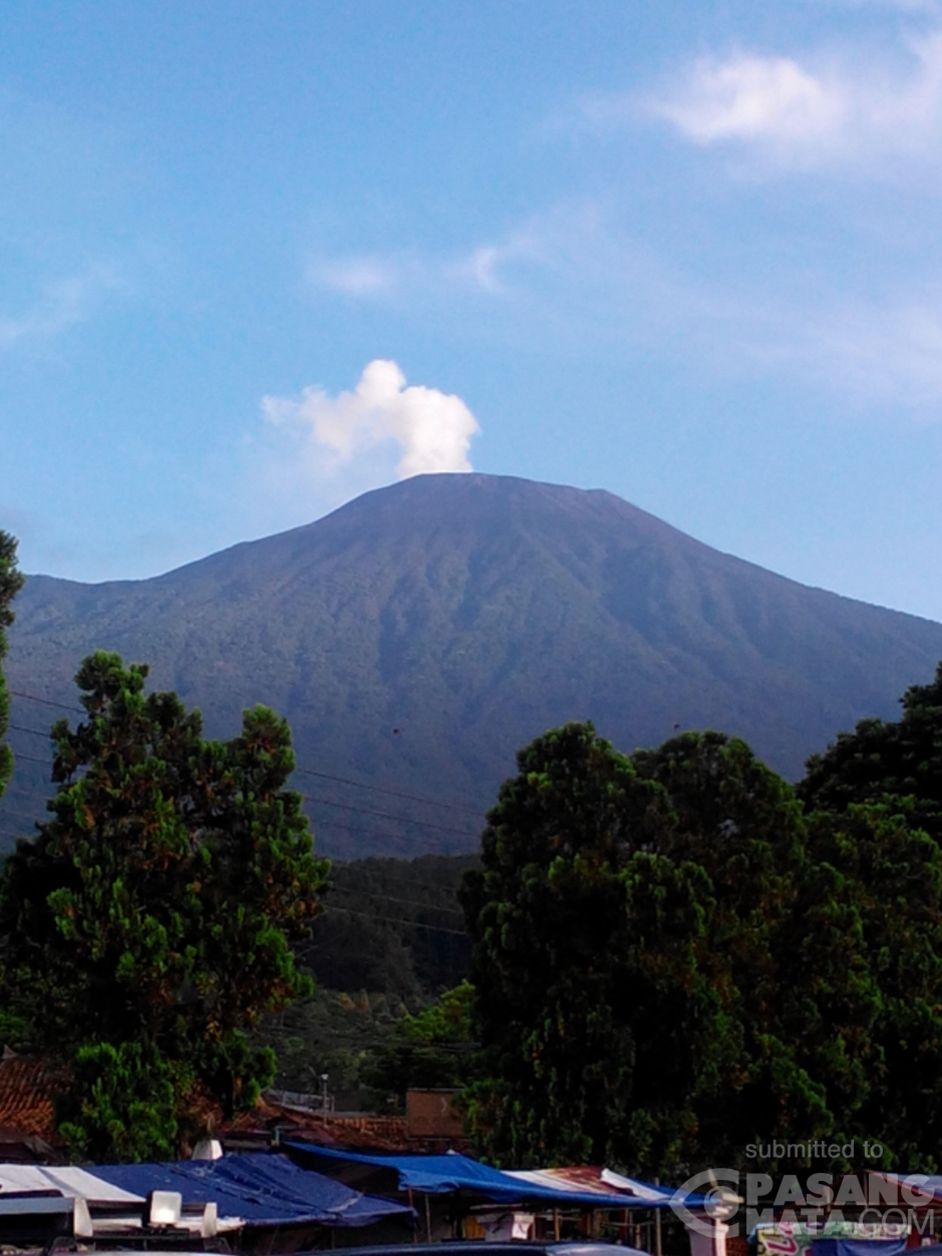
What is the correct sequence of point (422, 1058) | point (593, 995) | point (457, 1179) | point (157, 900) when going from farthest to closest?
point (422, 1058)
point (593, 995)
point (157, 900)
point (457, 1179)

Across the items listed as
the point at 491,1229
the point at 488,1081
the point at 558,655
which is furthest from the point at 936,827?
the point at 558,655

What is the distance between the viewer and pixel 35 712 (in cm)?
11444

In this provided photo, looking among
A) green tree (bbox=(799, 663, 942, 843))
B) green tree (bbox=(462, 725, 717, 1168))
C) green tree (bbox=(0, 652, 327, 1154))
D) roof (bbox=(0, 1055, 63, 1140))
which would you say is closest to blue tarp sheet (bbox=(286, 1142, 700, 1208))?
green tree (bbox=(0, 652, 327, 1154))

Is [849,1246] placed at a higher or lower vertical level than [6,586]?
lower

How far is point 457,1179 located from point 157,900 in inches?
159

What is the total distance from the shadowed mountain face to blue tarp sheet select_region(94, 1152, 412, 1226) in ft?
255

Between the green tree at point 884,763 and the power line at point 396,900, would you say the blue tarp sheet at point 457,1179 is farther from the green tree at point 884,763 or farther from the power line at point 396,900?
the power line at point 396,900

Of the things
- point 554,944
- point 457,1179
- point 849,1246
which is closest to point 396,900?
point 554,944

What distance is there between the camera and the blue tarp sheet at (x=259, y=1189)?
Result: 9.45 meters

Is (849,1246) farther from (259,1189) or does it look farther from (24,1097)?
(24,1097)

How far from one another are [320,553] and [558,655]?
37967 millimetres

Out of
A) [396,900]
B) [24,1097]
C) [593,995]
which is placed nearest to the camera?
[593,995]

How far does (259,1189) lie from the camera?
1007 cm

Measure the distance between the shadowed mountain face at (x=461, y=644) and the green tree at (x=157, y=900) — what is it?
74.2 metres
